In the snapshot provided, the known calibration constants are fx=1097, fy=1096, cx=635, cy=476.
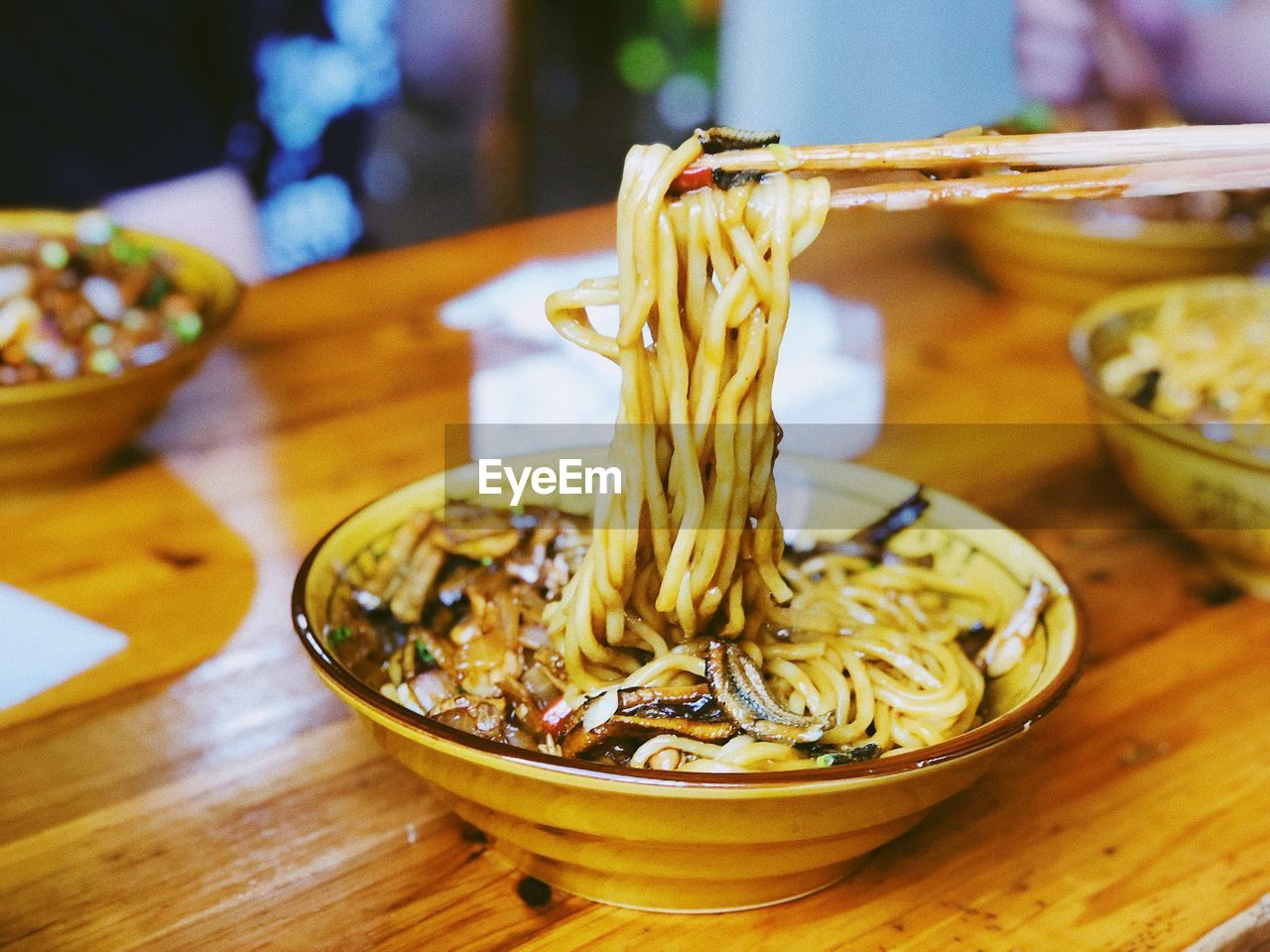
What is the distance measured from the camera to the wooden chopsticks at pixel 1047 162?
1167 millimetres

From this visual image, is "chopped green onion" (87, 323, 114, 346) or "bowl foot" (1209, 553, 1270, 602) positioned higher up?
"chopped green onion" (87, 323, 114, 346)

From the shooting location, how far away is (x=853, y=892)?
1.23 m

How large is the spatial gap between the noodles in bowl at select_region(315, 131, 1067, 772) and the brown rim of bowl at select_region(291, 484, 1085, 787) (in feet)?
0.37

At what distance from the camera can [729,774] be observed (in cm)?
99

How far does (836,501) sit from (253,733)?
0.87 m

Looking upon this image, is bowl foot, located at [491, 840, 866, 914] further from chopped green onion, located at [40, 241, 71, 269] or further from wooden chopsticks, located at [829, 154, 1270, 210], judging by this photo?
chopped green onion, located at [40, 241, 71, 269]

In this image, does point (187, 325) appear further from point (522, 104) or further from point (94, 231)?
point (522, 104)

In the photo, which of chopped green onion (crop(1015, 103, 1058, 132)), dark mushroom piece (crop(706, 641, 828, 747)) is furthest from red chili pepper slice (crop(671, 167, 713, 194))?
chopped green onion (crop(1015, 103, 1058, 132))

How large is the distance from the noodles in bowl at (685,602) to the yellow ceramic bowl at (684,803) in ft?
0.26

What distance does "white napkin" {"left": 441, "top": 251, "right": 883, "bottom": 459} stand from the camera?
7.22 feet

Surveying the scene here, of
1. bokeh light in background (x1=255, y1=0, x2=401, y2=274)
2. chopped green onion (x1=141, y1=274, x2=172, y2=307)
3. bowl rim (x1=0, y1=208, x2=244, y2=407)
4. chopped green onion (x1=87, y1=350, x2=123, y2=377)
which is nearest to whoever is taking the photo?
bowl rim (x1=0, y1=208, x2=244, y2=407)

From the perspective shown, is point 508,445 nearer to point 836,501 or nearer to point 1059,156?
point 836,501

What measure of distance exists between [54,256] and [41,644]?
849mm

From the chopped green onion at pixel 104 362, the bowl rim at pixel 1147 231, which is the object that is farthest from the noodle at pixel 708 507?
the bowl rim at pixel 1147 231
